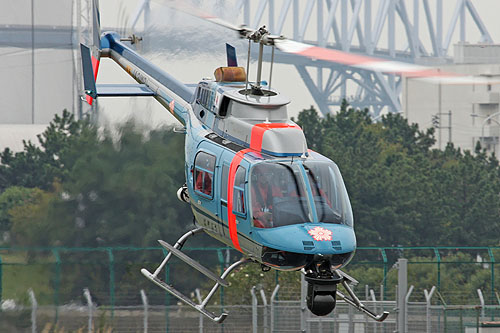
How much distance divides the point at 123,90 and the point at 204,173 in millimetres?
5190

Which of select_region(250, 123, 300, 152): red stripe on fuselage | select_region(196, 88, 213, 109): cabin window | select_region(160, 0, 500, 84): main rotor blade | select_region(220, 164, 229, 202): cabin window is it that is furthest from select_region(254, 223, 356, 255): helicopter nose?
select_region(196, 88, 213, 109): cabin window

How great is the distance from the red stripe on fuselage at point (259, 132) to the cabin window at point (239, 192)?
1.51 ft

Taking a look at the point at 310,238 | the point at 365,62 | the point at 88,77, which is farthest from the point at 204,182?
the point at 88,77

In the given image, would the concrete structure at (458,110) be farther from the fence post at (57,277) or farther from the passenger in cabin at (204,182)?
the passenger in cabin at (204,182)

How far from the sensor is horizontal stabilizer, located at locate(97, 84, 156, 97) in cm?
2117

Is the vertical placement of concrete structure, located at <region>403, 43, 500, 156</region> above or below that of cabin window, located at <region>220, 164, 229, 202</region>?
below

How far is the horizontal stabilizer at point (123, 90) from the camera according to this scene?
21.2 metres

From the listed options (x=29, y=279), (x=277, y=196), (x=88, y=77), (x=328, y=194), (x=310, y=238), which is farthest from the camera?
(x=29, y=279)

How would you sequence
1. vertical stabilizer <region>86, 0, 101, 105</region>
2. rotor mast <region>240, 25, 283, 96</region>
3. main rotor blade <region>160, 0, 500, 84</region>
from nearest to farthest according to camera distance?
main rotor blade <region>160, 0, 500, 84</region> → rotor mast <region>240, 25, 283, 96</region> → vertical stabilizer <region>86, 0, 101, 105</region>

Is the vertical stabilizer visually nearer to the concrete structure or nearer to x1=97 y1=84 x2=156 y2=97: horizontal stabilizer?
x1=97 y1=84 x2=156 y2=97: horizontal stabilizer

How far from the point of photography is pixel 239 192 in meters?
15.7

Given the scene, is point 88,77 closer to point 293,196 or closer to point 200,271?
point 200,271

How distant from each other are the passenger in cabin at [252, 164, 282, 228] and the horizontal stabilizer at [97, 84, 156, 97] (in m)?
6.36

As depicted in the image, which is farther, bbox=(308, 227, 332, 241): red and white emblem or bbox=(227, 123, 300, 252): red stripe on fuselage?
bbox=(227, 123, 300, 252): red stripe on fuselage
